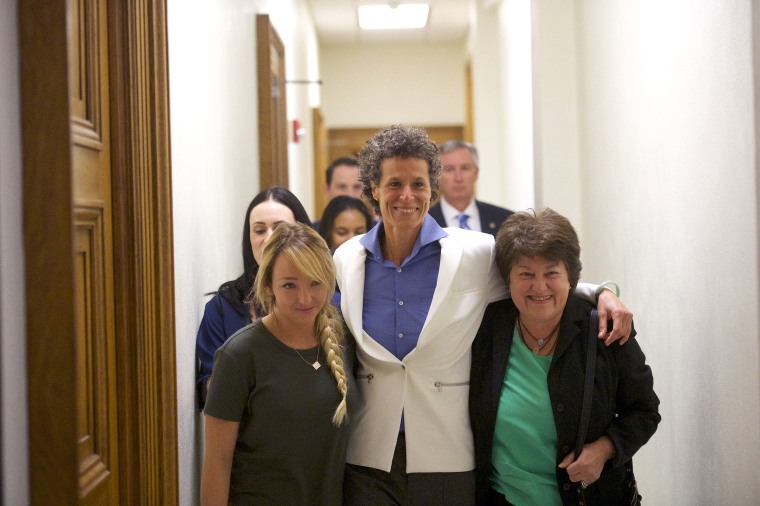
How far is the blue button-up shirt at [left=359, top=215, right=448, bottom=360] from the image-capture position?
2051mm

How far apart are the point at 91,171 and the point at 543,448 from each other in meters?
1.21

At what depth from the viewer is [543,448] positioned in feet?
6.38

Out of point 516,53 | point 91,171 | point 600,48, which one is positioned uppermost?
point 516,53

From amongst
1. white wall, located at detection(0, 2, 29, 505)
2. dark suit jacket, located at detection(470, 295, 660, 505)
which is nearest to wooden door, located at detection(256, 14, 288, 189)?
dark suit jacket, located at detection(470, 295, 660, 505)

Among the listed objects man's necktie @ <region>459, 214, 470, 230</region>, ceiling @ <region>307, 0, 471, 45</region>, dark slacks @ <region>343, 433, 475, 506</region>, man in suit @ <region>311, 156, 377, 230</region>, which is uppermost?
ceiling @ <region>307, 0, 471, 45</region>

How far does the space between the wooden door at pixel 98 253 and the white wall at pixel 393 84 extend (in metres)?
6.67

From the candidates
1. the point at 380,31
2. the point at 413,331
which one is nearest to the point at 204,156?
the point at 413,331

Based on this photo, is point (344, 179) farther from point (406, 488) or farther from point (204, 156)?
point (406, 488)

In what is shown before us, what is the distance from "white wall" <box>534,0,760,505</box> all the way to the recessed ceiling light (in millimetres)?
3545

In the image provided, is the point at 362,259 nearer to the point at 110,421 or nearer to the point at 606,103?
the point at 110,421


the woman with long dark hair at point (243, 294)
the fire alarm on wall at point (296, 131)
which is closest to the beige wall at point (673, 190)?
the woman with long dark hair at point (243, 294)

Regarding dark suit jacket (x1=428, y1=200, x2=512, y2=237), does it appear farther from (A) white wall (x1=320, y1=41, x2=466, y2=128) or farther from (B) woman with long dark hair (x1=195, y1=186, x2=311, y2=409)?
(A) white wall (x1=320, y1=41, x2=466, y2=128)

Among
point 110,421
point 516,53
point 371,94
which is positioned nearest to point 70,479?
point 110,421

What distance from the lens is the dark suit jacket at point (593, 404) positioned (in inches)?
76.0
